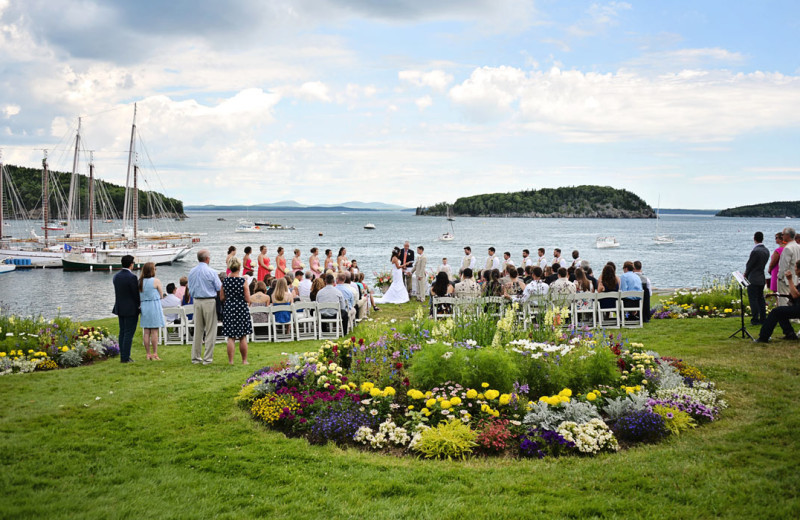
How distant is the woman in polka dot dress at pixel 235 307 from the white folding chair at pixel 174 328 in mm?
3096

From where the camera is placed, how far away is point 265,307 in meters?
12.5

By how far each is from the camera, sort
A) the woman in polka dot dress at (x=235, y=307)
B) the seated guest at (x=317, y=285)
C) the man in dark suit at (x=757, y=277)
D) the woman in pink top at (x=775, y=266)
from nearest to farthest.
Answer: the woman in polka dot dress at (x=235, y=307)
the man in dark suit at (x=757, y=277)
the woman in pink top at (x=775, y=266)
the seated guest at (x=317, y=285)

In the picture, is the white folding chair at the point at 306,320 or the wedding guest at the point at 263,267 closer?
the white folding chair at the point at 306,320

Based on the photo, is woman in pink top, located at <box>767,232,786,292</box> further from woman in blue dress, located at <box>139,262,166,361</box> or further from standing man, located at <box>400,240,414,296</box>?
woman in blue dress, located at <box>139,262,166,361</box>

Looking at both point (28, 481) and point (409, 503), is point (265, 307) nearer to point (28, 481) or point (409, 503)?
point (28, 481)

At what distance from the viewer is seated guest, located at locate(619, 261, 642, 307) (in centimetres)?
1294

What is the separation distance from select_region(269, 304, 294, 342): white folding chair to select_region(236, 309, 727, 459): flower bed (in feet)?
13.9

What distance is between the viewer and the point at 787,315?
10039 millimetres

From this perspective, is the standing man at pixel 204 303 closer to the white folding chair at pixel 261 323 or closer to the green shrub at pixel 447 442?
the white folding chair at pixel 261 323

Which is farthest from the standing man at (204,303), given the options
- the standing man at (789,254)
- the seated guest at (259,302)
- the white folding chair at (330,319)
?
the standing man at (789,254)

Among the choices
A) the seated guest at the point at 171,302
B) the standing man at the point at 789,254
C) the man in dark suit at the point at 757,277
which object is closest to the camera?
the standing man at the point at 789,254

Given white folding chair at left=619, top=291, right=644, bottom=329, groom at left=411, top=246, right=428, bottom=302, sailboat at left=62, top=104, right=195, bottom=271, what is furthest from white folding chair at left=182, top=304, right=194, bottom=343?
sailboat at left=62, top=104, right=195, bottom=271

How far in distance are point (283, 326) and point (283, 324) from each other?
0.05m

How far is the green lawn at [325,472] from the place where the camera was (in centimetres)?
457
